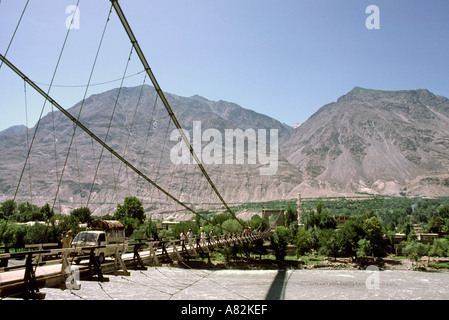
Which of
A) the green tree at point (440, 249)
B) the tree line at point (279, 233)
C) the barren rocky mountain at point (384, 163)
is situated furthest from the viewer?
the barren rocky mountain at point (384, 163)

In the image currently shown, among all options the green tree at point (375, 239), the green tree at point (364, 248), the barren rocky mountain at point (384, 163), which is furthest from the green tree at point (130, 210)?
the barren rocky mountain at point (384, 163)

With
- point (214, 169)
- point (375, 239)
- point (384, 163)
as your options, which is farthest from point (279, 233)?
point (384, 163)

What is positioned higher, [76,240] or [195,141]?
[195,141]

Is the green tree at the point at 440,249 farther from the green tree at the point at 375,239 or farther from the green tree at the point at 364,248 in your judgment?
the green tree at the point at 364,248

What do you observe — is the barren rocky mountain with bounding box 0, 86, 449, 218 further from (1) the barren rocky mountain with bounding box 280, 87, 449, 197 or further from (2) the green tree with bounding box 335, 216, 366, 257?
(2) the green tree with bounding box 335, 216, 366, 257

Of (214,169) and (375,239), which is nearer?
(375,239)

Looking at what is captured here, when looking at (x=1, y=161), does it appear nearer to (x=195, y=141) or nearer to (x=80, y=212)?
(x=195, y=141)

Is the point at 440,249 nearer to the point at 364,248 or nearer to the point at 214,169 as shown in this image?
the point at 364,248

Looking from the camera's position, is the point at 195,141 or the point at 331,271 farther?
the point at 195,141

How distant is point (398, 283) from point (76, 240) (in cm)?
2968

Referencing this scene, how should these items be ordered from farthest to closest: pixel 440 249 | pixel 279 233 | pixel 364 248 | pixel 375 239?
pixel 279 233, pixel 375 239, pixel 440 249, pixel 364 248

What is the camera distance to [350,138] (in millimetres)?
196500

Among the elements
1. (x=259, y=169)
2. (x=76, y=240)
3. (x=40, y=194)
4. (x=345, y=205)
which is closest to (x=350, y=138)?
(x=259, y=169)

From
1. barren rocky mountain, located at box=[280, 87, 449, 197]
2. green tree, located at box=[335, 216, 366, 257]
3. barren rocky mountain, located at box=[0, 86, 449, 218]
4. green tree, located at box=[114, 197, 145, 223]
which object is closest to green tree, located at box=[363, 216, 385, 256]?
green tree, located at box=[335, 216, 366, 257]
